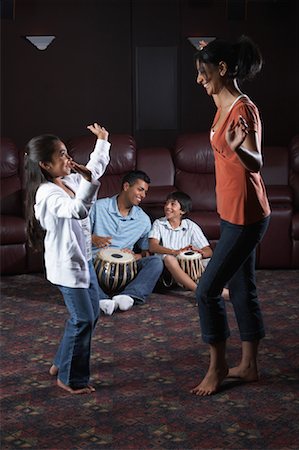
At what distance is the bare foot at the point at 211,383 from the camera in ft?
12.8

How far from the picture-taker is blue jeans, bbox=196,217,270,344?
362 centimetres

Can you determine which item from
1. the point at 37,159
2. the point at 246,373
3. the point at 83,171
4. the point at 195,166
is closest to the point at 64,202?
the point at 83,171

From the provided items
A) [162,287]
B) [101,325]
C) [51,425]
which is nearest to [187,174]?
[162,287]

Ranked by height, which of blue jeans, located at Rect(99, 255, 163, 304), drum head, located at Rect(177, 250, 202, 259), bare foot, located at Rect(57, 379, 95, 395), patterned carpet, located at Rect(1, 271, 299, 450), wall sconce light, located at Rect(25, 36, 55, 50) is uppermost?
wall sconce light, located at Rect(25, 36, 55, 50)

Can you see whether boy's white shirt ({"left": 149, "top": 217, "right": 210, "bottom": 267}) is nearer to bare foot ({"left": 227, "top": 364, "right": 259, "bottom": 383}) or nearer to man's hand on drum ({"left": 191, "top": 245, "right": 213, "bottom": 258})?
man's hand on drum ({"left": 191, "top": 245, "right": 213, "bottom": 258})

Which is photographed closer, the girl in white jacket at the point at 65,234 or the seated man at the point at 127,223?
the girl in white jacket at the point at 65,234

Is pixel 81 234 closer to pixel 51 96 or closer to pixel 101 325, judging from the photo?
pixel 101 325

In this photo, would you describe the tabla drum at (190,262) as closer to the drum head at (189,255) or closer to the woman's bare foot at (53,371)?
the drum head at (189,255)

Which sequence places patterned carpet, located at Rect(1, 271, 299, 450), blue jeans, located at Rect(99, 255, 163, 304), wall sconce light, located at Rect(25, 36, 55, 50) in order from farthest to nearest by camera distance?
wall sconce light, located at Rect(25, 36, 55, 50)
blue jeans, located at Rect(99, 255, 163, 304)
patterned carpet, located at Rect(1, 271, 299, 450)

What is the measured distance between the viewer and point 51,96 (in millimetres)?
9039

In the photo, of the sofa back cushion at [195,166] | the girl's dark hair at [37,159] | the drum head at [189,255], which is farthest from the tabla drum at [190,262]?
the girl's dark hair at [37,159]

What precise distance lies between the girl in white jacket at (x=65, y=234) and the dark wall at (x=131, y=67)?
5.27 m

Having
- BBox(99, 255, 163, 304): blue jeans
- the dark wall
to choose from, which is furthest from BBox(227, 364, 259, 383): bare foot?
the dark wall

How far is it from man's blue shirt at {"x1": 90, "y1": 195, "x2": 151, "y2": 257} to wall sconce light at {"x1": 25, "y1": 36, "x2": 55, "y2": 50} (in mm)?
3199
